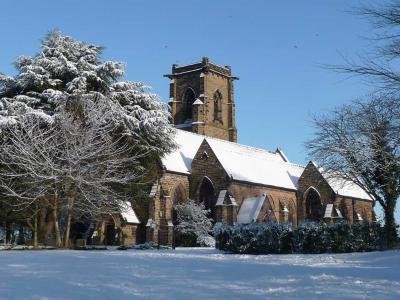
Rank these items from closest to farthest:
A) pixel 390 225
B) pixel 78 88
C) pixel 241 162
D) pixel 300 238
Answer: pixel 300 238 < pixel 390 225 < pixel 78 88 < pixel 241 162

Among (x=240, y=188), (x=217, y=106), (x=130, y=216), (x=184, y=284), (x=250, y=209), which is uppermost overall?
(x=217, y=106)

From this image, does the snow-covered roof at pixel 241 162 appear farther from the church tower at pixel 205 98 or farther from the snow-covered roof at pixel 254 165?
the church tower at pixel 205 98

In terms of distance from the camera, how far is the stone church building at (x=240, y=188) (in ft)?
129

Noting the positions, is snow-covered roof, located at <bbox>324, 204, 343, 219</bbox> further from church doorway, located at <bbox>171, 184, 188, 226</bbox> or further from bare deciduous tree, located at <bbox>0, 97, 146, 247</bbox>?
bare deciduous tree, located at <bbox>0, 97, 146, 247</bbox>

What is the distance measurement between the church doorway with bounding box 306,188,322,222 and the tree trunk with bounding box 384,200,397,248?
15.8 metres

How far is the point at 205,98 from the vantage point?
61.7 m

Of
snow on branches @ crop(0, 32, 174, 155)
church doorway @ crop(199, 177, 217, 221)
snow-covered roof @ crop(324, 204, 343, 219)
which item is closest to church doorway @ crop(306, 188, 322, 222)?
snow-covered roof @ crop(324, 204, 343, 219)

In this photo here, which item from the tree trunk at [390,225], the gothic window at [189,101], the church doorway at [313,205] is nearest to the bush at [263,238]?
the tree trunk at [390,225]

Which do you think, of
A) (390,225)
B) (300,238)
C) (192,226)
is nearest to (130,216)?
(192,226)

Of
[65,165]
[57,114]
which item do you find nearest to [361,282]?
[65,165]

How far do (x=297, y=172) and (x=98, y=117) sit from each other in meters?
28.0

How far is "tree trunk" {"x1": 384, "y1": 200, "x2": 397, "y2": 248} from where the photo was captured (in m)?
28.2

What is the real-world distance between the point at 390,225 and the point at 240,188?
14.4 meters

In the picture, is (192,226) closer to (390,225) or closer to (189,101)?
(390,225)
